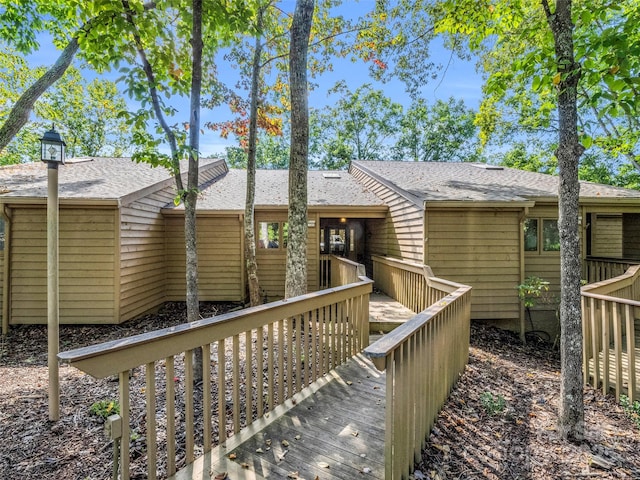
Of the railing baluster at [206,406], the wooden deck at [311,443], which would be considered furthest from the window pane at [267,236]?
the railing baluster at [206,406]

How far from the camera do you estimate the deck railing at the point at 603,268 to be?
7895 millimetres

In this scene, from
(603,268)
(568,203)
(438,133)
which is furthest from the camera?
(438,133)

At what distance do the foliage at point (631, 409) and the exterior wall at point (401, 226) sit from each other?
4188 millimetres

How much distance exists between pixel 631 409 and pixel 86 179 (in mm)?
11382

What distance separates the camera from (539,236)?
26.5ft

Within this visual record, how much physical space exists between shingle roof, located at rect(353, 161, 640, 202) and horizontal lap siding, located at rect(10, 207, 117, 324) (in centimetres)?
733

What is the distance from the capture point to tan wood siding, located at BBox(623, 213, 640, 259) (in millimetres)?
11195

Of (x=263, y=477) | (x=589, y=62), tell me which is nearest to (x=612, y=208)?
(x=589, y=62)

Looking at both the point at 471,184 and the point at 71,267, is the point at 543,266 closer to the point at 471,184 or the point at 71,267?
the point at 471,184

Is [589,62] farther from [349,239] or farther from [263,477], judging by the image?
[349,239]

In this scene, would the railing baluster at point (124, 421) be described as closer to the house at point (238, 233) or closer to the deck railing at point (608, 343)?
the deck railing at point (608, 343)

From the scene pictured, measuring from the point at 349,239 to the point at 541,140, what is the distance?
1596cm

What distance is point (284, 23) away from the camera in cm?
1038

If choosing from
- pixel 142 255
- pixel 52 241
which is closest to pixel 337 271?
pixel 142 255
